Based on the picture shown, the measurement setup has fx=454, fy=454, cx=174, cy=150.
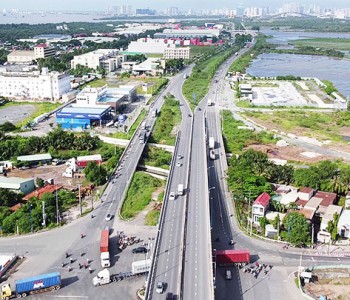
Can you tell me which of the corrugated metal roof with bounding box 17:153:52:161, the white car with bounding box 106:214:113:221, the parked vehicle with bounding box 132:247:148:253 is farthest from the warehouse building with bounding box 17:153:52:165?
the parked vehicle with bounding box 132:247:148:253

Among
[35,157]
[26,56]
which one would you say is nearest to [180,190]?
[35,157]

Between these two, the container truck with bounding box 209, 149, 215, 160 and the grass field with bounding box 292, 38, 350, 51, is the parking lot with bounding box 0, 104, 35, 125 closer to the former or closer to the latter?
the container truck with bounding box 209, 149, 215, 160

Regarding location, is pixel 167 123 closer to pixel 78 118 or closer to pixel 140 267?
pixel 78 118

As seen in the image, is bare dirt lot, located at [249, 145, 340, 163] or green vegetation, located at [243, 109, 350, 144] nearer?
bare dirt lot, located at [249, 145, 340, 163]

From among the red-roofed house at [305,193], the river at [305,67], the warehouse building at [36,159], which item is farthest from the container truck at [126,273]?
the river at [305,67]

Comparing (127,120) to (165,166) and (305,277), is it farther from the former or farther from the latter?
(305,277)

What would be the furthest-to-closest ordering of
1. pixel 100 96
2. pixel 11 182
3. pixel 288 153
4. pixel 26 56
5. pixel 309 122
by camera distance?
pixel 26 56
pixel 100 96
pixel 309 122
pixel 288 153
pixel 11 182

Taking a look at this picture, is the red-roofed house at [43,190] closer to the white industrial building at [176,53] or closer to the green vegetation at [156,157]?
the green vegetation at [156,157]
